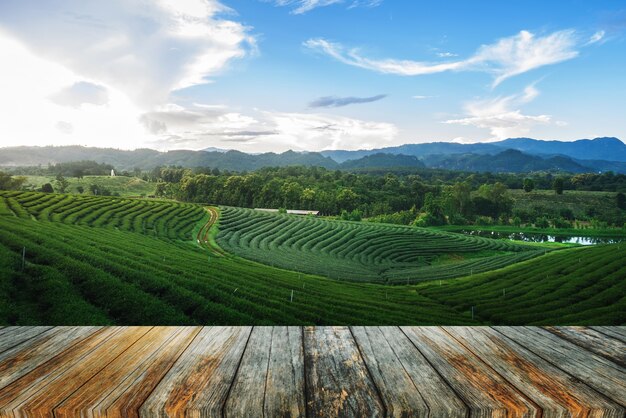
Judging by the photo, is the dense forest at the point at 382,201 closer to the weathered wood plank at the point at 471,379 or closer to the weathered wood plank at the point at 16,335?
the weathered wood plank at the point at 16,335

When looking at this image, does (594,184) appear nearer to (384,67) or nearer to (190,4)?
(384,67)

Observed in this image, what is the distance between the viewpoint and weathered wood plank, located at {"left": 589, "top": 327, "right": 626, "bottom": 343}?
2644 millimetres

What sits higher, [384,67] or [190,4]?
[384,67]

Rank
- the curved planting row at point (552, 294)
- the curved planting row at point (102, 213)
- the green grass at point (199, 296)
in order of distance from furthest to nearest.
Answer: the curved planting row at point (102, 213), the curved planting row at point (552, 294), the green grass at point (199, 296)

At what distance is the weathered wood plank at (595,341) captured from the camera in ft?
7.55

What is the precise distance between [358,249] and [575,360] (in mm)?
43348

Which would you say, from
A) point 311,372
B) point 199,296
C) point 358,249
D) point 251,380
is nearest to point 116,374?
point 251,380

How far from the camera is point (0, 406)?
153cm

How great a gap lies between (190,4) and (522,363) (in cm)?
1713

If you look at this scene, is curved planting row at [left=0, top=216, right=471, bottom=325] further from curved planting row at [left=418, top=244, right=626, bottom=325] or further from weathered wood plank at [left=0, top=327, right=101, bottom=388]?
weathered wood plank at [left=0, top=327, right=101, bottom=388]

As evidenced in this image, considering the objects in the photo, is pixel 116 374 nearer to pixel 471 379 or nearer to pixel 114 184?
pixel 471 379

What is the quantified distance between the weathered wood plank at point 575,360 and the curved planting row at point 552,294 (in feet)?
37.4

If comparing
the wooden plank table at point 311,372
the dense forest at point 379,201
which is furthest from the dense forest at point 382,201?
the wooden plank table at point 311,372

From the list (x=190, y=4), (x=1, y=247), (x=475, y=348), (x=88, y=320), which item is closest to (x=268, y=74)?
(x=190, y=4)
